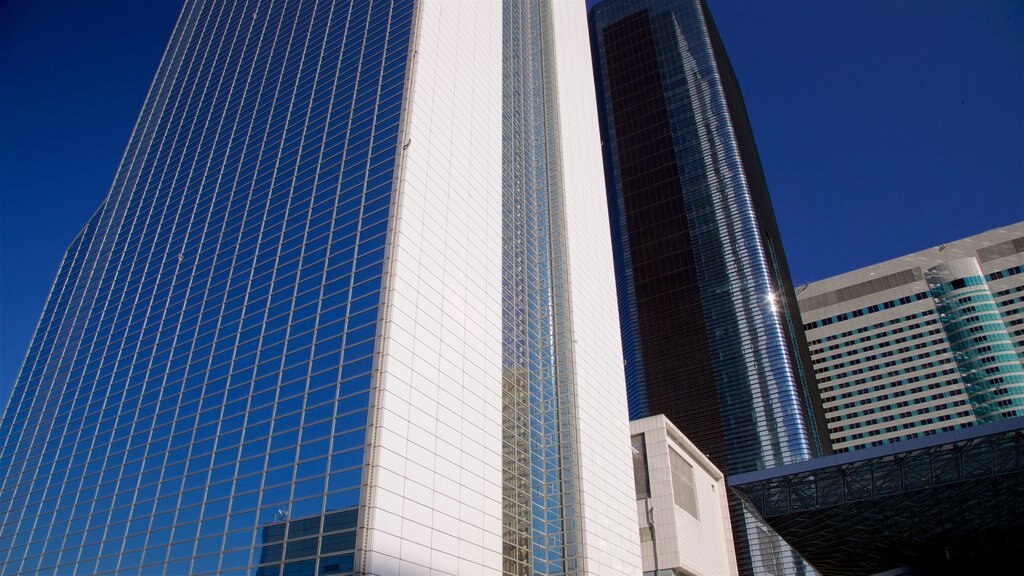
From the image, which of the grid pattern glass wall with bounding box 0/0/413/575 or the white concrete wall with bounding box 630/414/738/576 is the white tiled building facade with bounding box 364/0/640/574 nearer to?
the grid pattern glass wall with bounding box 0/0/413/575

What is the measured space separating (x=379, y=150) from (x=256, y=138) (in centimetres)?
1756

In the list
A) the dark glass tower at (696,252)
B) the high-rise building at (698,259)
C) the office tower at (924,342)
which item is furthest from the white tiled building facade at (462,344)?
the office tower at (924,342)

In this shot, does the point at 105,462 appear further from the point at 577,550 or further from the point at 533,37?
the point at 533,37

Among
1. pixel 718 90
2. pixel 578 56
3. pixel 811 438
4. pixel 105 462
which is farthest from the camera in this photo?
pixel 718 90

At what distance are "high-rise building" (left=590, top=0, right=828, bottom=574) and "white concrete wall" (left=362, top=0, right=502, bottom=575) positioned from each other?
68501mm

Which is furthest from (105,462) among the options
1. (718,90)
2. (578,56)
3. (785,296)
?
(718,90)

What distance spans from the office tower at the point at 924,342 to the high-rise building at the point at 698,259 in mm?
34253

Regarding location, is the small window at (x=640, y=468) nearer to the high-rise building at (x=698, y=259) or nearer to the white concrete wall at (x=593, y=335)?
the white concrete wall at (x=593, y=335)

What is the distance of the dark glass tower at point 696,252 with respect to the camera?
126 meters

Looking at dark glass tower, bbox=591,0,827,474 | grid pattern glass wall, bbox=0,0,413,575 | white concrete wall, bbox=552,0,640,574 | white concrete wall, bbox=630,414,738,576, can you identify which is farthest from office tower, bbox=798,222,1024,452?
grid pattern glass wall, bbox=0,0,413,575

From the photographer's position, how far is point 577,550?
46.6 metres

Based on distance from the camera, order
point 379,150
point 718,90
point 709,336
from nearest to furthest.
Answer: point 379,150 < point 709,336 < point 718,90

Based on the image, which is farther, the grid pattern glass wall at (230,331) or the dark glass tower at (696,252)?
the dark glass tower at (696,252)

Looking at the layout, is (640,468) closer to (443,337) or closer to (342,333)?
(443,337)
